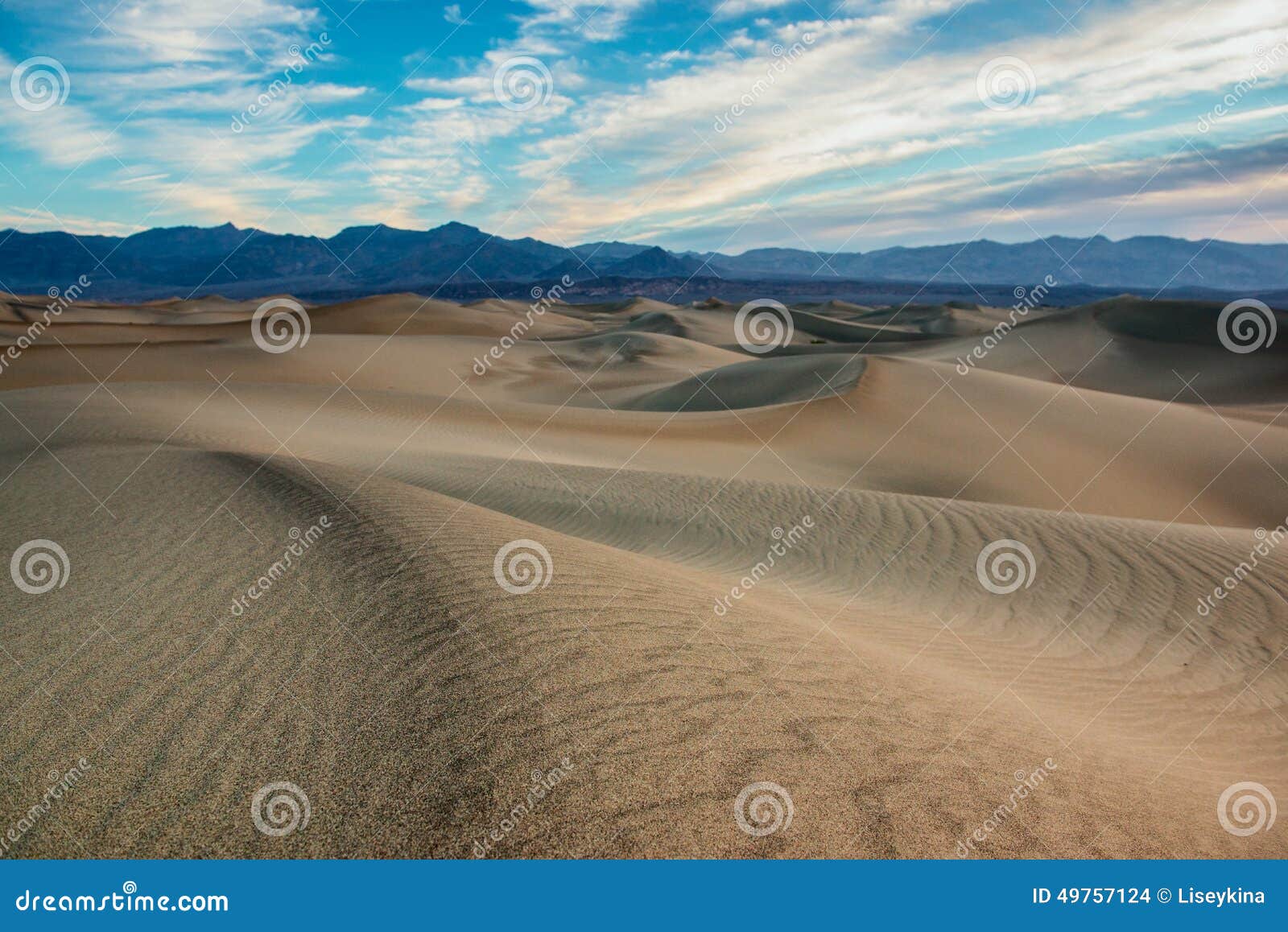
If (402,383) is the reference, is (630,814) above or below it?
below

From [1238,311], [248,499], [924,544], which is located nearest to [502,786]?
[248,499]

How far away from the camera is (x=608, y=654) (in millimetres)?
4898

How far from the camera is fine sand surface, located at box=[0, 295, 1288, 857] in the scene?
3.55 m

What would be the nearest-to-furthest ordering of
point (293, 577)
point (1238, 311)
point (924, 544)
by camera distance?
point (293, 577) < point (924, 544) < point (1238, 311)

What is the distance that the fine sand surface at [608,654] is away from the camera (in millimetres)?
3549

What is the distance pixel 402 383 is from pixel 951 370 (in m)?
21.7

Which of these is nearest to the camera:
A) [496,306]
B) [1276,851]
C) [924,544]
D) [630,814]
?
[630,814]

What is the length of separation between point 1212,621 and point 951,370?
1851 centimetres

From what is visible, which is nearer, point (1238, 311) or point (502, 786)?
point (502, 786)

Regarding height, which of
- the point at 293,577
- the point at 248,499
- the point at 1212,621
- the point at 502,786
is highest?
the point at 1212,621

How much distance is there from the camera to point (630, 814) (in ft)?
11.2

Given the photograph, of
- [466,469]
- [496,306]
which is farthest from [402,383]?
[496,306]

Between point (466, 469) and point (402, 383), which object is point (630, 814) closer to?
point (466, 469)

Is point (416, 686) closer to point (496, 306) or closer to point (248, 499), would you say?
point (248, 499)
